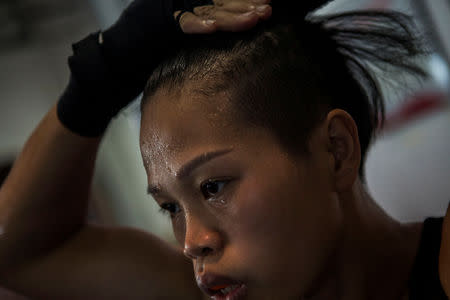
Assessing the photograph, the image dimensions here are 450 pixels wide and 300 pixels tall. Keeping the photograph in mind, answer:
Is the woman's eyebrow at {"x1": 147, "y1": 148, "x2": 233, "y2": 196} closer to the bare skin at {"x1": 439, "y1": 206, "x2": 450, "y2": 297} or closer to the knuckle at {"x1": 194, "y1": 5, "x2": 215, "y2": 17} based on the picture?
the knuckle at {"x1": 194, "y1": 5, "x2": 215, "y2": 17}

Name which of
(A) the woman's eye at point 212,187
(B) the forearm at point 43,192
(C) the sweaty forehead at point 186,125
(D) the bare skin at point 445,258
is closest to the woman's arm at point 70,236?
(B) the forearm at point 43,192

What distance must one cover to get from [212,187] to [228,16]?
9.2 inches

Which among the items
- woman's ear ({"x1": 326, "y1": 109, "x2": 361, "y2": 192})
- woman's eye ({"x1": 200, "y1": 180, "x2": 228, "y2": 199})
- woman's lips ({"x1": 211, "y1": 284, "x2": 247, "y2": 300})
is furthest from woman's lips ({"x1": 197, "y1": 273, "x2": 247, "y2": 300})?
woman's ear ({"x1": 326, "y1": 109, "x2": 361, "y2": 192})

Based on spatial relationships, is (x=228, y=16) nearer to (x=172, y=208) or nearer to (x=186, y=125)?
(x=186, y=125)

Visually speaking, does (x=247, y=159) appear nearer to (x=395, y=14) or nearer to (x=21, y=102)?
(x=395, y=14)

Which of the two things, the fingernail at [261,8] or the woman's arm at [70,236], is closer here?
the fingernail at [261,8]

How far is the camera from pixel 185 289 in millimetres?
943

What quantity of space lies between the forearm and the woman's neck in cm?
47

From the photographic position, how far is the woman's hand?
0.71 metres

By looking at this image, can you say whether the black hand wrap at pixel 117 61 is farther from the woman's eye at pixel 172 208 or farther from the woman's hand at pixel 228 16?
the woman's eye at pixel 172 208

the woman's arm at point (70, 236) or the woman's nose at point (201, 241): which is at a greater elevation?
the woman's nose at point (201, 241)

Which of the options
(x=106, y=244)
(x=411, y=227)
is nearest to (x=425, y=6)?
(x=411, y=227)

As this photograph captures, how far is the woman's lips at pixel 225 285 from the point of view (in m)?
0.65

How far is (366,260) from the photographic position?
0.77 meters
